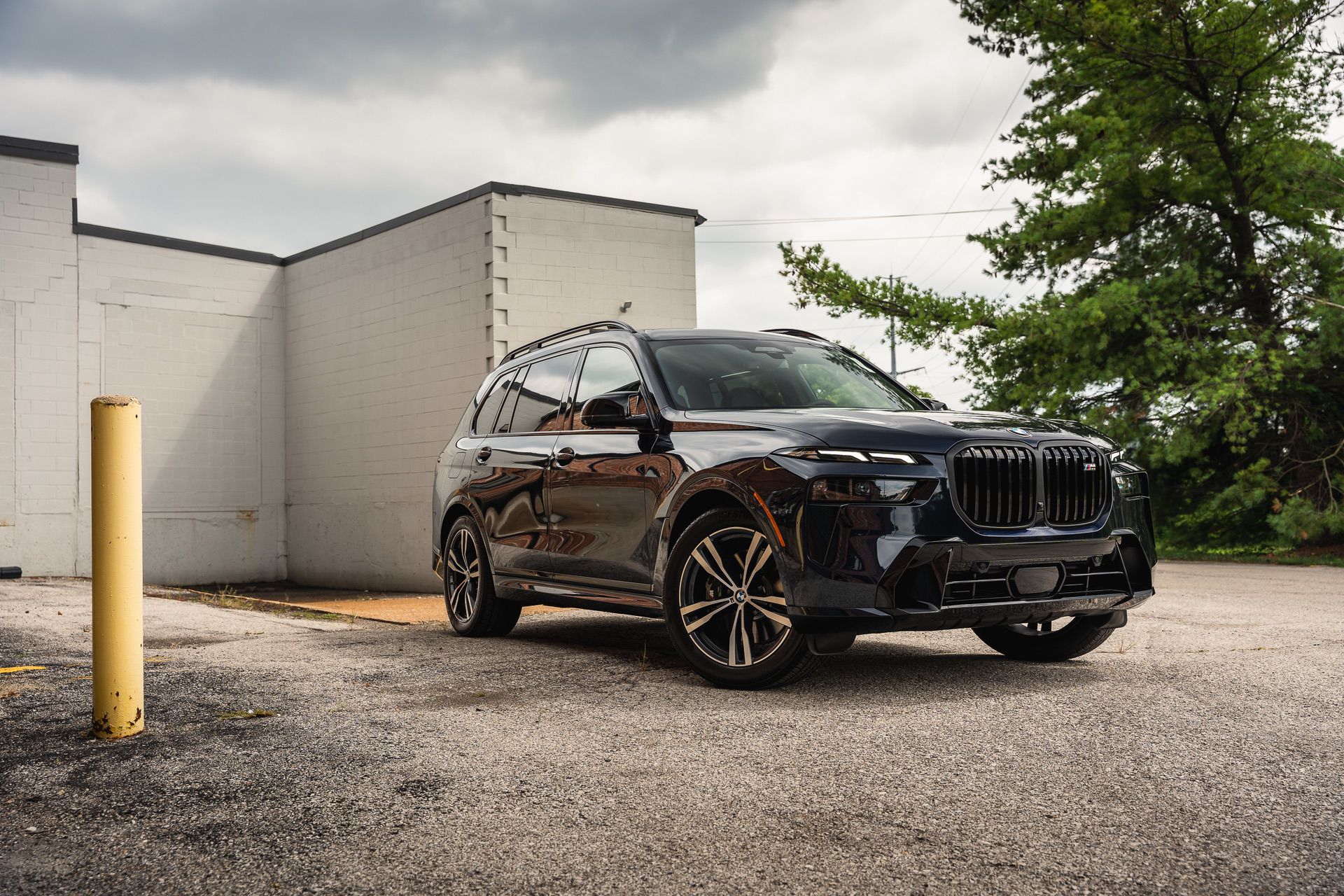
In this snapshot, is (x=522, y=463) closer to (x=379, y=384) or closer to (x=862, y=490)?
(x=862, y=490)

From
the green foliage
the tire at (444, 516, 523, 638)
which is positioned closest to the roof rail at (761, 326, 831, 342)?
the tire at (444, 516, 523, 638)

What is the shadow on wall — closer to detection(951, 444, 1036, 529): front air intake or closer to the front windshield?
the front windshield

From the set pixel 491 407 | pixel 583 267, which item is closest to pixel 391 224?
pixel 583 267

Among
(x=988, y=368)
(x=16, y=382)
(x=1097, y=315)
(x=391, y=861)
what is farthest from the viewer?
(x=988, y=368)

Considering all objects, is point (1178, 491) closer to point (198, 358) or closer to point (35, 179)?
point (198, 358)

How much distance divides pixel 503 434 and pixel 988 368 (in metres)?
15.2

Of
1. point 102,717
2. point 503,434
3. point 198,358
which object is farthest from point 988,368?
point 102,717

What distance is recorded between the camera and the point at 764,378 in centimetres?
634

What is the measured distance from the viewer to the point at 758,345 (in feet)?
22.1

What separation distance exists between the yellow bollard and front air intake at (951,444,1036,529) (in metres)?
3.24

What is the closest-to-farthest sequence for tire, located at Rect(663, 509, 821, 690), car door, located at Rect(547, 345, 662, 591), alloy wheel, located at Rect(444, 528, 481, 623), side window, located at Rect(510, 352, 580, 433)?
tire, located at Rect(663, 509, 821, 690) → car door, located at Rect(547, 345, 662, 591) → side window, located at Rect(510, 352, 580, 433) → alloy wheel, located at Rect(444, 528, 481, 623)

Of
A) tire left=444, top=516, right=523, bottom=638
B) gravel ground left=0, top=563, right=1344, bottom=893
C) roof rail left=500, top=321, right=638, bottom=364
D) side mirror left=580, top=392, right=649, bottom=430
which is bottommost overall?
gravel ground left=0, top=563, right=1344, bottom=893

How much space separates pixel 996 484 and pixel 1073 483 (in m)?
0.49

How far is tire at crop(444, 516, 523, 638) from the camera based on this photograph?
779cm
